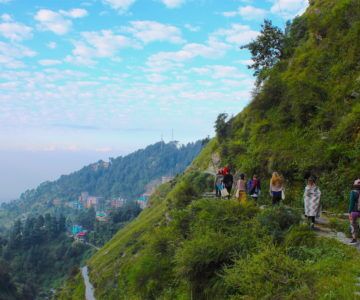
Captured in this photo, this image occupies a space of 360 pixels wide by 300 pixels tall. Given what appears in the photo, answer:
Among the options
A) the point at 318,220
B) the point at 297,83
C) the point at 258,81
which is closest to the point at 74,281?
the point at 258,81

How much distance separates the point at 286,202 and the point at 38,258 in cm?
11784

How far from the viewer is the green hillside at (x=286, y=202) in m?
9.00

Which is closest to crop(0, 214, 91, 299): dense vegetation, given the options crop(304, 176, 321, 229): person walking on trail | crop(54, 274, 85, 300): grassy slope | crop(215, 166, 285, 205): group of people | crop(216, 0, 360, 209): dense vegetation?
crop(54, 274, 85, 300): grassy slope

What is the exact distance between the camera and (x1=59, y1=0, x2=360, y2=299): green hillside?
900 cm

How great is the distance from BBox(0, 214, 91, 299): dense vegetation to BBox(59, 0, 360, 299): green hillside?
68.0 m

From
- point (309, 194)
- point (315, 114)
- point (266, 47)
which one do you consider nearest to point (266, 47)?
point (266, 47)

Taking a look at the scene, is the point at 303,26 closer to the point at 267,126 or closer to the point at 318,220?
the point at 267,126

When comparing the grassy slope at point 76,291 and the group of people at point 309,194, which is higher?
the group of people at point 309,194

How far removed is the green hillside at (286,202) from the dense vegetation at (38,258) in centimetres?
6800

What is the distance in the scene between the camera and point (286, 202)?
17781mm

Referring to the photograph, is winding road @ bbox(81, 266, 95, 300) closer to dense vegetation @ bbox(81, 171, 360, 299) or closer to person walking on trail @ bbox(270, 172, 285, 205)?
dense vegetation @ bbox(81, 171, 360, 299)

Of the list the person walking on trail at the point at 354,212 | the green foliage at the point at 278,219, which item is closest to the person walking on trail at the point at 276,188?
the green foliage at the point at 278,219

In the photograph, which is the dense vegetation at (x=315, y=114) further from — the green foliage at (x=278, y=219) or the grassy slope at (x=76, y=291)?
the grassy slope at (x=76, y=291)

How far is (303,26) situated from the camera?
106 feet
